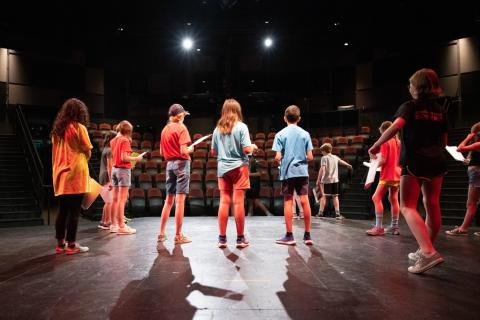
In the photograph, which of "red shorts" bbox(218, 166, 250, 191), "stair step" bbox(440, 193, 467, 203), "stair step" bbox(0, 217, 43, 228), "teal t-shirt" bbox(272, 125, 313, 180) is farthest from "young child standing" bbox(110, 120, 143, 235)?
"stair step" bbox(440, 193, 467, 203)

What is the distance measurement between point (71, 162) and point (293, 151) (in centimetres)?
240

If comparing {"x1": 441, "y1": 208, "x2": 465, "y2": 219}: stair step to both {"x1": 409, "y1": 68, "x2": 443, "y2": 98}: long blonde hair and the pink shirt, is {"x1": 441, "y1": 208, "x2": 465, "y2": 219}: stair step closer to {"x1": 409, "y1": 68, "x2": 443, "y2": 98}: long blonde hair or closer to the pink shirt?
the pink shirt

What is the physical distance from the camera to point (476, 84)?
13031mm

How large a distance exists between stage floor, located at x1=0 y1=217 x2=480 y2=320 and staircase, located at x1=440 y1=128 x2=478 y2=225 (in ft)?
10.4

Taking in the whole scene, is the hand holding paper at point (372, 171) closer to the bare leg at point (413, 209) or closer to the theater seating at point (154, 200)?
the bare leg at point (413, 209)

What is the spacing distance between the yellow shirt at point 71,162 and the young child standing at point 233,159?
143 cm

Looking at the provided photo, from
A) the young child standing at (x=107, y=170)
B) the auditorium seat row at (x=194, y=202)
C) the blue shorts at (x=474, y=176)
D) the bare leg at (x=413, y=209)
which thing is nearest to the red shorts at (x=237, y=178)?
the bare leg at (x=413, y=209)

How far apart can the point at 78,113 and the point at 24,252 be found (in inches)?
66.4

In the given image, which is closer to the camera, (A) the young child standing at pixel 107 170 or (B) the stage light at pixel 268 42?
(A) the young child standing at pixel 107 170

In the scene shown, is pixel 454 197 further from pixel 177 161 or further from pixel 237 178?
pixel 177 161

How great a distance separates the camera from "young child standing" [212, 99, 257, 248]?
380 centimetres

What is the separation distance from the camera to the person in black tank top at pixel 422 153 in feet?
9.42

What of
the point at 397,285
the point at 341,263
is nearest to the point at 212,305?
the point at 397,285

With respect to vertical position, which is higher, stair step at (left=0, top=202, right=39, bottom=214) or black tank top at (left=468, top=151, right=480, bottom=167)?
black tank top at (left=468, top=151, right=480, bottom=167)
